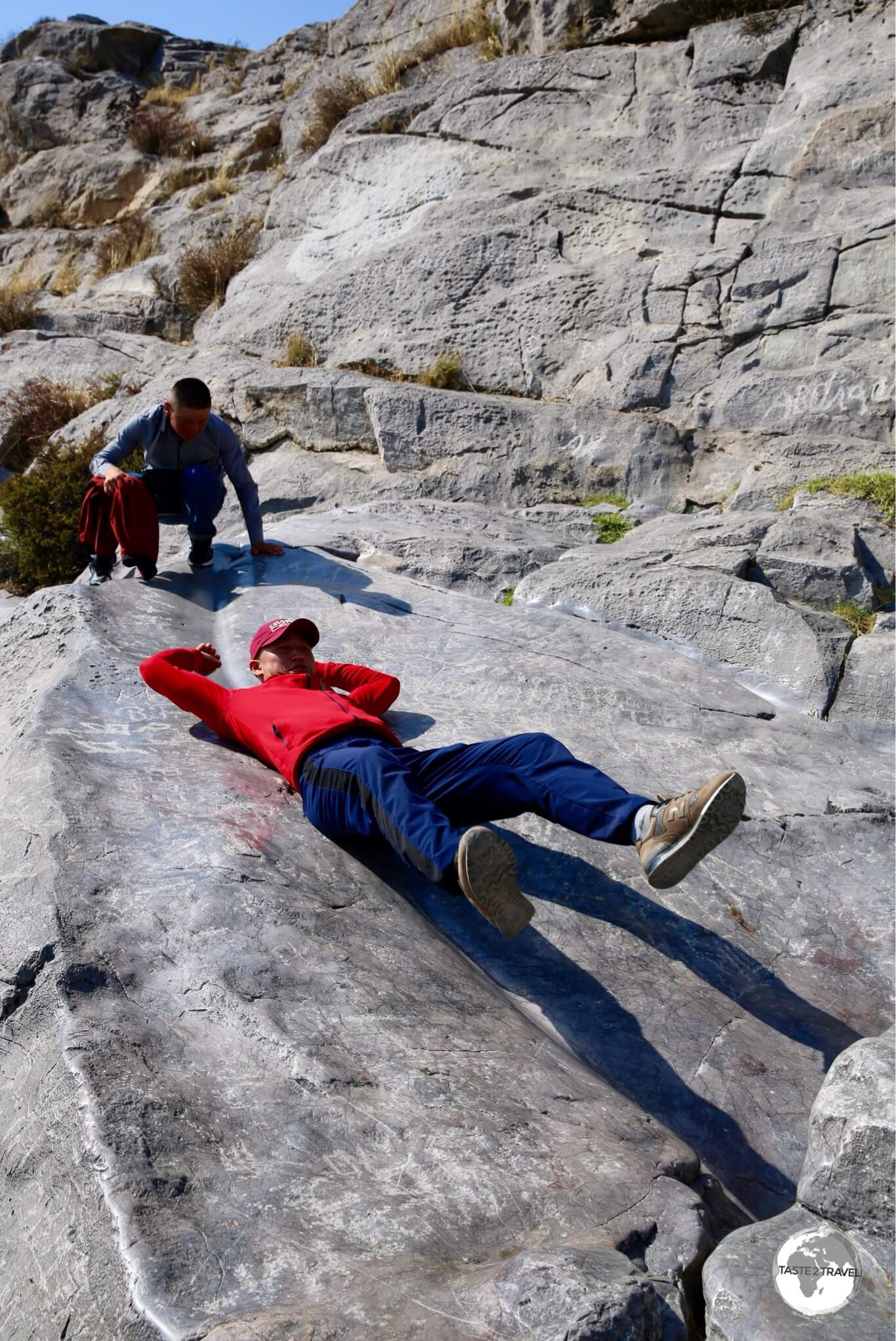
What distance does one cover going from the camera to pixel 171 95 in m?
18.3

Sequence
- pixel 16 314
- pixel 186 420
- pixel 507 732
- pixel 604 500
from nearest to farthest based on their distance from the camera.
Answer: pixel 507 732 < pixel 186 420 < pixel 604 500 < pixel 16 314

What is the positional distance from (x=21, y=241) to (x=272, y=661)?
15.8 m

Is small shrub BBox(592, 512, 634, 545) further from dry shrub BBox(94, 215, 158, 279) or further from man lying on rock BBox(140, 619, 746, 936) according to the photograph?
dry shrub BBox(94, 215, 158, 279)

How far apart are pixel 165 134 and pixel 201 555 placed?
1401cm

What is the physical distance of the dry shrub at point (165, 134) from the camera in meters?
16.6

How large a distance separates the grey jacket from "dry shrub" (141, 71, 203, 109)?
1475 cm

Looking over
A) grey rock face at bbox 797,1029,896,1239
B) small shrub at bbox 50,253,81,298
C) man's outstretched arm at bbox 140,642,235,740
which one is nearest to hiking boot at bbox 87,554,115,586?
man's outstretched arm at bbox 140,642,235,740

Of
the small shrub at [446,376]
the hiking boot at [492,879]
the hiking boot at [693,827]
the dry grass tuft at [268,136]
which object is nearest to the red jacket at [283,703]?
the hiking boot at [492,879]

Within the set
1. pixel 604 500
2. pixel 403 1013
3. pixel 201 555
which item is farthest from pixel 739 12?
pixel 403 1013

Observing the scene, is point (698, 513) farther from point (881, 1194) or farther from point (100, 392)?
point (100, 392)

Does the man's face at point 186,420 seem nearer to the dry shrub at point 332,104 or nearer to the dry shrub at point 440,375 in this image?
the dry shrub at point 440,375

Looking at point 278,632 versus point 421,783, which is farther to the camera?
point 278,632

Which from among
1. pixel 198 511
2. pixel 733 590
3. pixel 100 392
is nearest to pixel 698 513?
pixel 733 590

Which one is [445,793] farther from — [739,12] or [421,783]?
[739,12]
